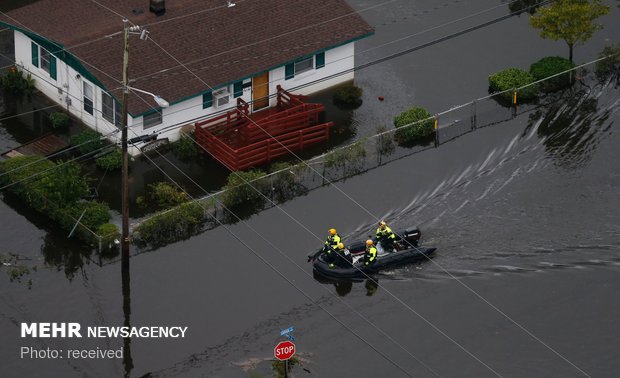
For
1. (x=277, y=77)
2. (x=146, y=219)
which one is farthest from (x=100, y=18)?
(x=146, y=219)

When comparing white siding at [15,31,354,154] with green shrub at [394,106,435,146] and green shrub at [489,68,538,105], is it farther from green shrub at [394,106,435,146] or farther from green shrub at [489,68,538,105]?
green shrub at [489,68,538,105]

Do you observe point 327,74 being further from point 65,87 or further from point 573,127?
point 65,87

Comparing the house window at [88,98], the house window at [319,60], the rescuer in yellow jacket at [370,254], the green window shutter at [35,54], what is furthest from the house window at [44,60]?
the rescuer in yellow jacket at [370,254]

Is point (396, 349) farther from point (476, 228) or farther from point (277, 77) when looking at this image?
point (277, 77)

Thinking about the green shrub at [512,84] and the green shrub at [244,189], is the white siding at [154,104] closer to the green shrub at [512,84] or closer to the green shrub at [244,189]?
the green shrub at [244,189]

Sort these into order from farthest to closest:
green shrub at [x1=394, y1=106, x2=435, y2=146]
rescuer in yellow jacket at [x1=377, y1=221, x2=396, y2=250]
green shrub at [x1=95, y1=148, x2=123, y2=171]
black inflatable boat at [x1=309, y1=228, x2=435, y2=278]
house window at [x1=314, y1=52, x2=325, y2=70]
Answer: house window at [x1=314, y1=52, x2=325, y2=70], green shrub at [x1=394, y1=106, x2=435, y2=146], green shrub at [x1=95, y1=148, x2=123, y2=171], rescuer in yellow jacket at [x1=377, y1=221, x2=396, y2=250], black inflatable boat at [x1=309, y1=228, x2=435, y2=278]

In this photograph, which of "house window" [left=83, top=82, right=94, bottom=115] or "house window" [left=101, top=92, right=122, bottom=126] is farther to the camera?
"house window" [left=83, top=82, right=94, bottom=115]

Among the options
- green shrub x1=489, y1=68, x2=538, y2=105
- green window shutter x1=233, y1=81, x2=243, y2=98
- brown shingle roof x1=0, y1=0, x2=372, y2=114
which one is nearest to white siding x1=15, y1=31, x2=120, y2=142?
brown shingle roof x1=0, y1=0, x2=372, y2=114
